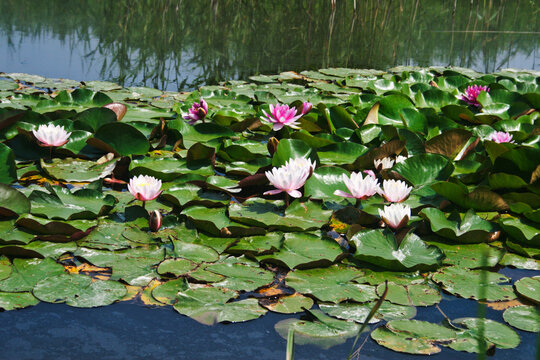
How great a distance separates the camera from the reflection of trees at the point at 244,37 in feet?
19.5

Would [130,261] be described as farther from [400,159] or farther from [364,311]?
[400,159]

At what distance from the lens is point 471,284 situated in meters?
2.01

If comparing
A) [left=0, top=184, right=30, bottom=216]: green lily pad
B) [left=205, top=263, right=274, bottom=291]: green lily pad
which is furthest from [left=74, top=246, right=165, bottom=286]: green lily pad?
[left=0, top=184, right=30, bottom=216]: green lily pad

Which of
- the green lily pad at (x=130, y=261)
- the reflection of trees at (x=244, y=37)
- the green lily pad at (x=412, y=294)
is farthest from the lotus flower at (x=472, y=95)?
the green lily pad at (x=130, y=261)

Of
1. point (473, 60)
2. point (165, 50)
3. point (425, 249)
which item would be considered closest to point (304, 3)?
point (473, 60)

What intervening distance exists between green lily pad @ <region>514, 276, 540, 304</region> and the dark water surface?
0.23m

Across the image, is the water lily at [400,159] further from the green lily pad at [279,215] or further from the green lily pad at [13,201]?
the green lily pad at [13,201]

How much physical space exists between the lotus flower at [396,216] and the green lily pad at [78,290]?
1112 mm

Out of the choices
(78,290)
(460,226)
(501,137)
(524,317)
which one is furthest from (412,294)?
(501,137)

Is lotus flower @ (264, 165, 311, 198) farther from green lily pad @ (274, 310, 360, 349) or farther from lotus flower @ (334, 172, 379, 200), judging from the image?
green lily pad @ (274, 310, 360, 349)

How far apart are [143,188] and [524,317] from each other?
161 centimetres

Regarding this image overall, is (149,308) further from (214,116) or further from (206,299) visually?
(214,116)

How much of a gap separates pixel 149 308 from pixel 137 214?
2.34 ft

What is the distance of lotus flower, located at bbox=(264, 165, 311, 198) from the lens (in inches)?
92.6
